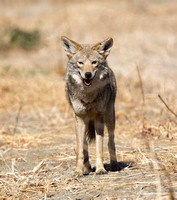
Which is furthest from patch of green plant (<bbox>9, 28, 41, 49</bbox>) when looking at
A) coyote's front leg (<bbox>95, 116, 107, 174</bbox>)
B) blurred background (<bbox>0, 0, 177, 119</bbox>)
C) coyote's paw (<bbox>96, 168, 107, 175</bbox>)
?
coyote's paw (<bbox>96, 168, 107, 175</bbox>)

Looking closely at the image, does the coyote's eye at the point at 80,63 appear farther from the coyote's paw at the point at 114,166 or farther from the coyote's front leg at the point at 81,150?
the coyote's paw at the point at 114,166

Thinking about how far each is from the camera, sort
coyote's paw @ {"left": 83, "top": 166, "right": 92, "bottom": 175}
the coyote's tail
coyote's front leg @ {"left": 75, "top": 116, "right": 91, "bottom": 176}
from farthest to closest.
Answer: the coyote's tail
coyote's paw @ {"left": 83, "top": 166, "right": 92, "bottom": 175}
coyote's front leg @ {"left": 75, "top": 116, "right": 91, "bottom": 176}

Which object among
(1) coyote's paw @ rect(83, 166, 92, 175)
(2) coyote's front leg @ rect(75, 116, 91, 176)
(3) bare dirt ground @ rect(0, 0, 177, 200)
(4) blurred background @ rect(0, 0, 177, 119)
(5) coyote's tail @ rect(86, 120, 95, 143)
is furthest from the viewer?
(4) blurred background @ rect(0, 0, 177, 119)

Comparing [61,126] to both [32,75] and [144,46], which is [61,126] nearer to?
[32,75]

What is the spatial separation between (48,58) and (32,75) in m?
3.67

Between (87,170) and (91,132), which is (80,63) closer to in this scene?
(91,132)

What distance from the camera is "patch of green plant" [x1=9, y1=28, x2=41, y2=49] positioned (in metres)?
17.0

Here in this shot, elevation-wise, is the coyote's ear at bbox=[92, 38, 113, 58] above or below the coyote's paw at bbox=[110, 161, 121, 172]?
above

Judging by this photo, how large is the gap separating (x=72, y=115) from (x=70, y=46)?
3.78 metres

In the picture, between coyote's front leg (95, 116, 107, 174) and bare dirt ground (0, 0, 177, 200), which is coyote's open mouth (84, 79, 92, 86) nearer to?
coyote's front leg (95, 116, 107, 174)

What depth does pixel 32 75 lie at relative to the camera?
1248 centimetres

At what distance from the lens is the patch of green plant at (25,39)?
16953 millimetres

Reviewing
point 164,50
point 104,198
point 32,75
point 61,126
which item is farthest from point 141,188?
point 164,50

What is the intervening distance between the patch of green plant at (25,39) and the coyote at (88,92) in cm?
1179
